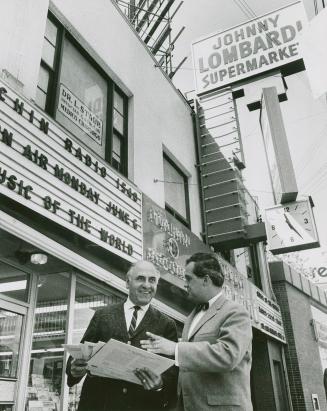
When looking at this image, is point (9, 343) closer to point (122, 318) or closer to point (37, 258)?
point (37, 258)

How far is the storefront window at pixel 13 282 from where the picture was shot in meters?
5.82

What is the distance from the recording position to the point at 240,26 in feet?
40.4

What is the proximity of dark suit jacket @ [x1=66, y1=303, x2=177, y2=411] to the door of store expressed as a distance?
284cm

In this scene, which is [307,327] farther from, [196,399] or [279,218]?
[196,399]

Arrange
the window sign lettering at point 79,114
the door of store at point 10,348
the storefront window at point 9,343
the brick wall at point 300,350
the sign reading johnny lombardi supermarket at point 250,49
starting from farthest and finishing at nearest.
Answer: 1. the brick wall at point 300,350
2. the sign reading johnny lombardi supermarket at point 250,49
3. the window sign lettering at point 79,114
4. the storefront window at point 9,343
5. the door of store at point 10,348

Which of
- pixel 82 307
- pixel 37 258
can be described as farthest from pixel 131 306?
pixel 82 307

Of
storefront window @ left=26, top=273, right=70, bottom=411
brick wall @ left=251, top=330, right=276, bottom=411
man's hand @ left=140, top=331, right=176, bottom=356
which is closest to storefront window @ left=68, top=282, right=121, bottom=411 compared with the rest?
storefront window @ left=26, top=273, right=70, bottom=411

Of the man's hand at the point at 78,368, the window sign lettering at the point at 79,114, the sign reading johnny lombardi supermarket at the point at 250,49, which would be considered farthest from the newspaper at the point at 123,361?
the sign reading johnny lombardi supermarket at the point at 250,49

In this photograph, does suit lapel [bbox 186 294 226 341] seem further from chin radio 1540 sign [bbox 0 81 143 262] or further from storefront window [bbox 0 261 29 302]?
storefront window [bbox 0 261 29 302]

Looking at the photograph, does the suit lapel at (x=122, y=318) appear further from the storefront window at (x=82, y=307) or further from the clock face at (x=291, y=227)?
the clock face at (x=291, y=227)

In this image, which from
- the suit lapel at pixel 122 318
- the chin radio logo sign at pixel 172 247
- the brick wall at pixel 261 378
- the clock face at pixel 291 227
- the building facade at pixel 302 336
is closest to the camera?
the suit lapel at pixel 122 318

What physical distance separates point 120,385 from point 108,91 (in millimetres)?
6595

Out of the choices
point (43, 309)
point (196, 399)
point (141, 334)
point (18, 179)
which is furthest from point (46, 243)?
point (196, 399)

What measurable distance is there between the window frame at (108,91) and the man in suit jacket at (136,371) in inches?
142
